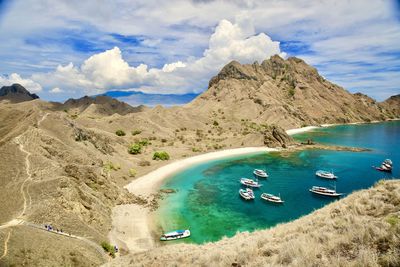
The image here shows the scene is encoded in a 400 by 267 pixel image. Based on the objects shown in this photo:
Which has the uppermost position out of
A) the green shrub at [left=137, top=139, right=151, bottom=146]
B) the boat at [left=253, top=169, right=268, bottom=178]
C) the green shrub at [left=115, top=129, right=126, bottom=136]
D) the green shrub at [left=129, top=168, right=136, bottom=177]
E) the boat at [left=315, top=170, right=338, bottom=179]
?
the green shrub at [left=115, top=129, right=126, bottom=136]

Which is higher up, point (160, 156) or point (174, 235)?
point (160, 156)

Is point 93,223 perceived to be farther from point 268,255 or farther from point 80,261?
point 268,255

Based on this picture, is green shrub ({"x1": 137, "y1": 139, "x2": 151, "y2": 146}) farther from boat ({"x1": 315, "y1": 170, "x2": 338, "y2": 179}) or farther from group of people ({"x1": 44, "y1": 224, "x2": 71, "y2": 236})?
group of people ({"x1": 44, "y1": 224, "x2": 71, "y2": 236})

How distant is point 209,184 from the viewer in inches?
2667

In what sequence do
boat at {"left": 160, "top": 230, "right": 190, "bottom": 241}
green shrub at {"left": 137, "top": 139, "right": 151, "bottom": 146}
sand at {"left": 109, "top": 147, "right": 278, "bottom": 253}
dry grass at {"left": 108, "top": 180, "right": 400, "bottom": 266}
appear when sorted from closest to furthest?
dry grass at {"left": 108, "top": 180, "right": 400, "bottom": 266}, sand at {"left": 109, "top": 147, "right": 278, "bottom": 253}, boat at {"left": 160, "top": 230, "right": 190, "bottom": 241}, green shrub at {"left": 137, "top": 139, "right": 151, "bottom": 146}

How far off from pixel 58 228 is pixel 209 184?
126 ft

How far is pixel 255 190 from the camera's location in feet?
211

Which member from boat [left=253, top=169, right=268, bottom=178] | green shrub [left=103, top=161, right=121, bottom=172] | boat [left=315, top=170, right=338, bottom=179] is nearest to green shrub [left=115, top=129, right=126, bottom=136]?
green shrub [left=103, top=161, right=121, bottom=172]

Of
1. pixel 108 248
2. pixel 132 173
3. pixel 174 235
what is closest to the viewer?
pixel 108 248

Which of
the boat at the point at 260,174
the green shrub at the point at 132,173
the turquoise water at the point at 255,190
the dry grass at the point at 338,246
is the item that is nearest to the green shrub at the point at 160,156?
the turquoise water at the point at 255,190

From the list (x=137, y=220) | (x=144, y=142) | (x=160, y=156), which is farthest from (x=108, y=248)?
(x=144, y=142)

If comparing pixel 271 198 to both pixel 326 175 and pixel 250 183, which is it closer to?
pixel 250 183

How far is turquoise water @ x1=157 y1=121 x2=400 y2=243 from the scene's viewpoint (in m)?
46.4

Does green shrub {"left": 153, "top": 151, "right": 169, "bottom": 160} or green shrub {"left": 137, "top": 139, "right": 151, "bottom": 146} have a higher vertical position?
green shrub {"left": 137, "top": 139, "right": 151, "bottom": 146}
